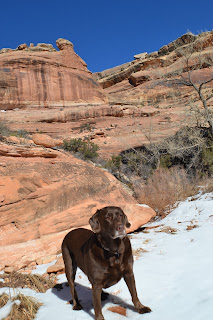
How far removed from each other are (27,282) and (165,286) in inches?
62.2

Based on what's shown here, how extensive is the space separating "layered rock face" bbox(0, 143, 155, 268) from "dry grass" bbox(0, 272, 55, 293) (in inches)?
17.9

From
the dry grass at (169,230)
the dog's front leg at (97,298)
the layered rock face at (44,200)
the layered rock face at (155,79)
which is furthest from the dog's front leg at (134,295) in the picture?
the layered rock face at (155,79)

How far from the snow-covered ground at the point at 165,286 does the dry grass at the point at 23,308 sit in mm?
63

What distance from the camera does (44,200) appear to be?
4109 mm

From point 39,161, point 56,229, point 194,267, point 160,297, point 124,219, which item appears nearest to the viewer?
point 124,219

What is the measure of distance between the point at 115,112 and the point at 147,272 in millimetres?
27612

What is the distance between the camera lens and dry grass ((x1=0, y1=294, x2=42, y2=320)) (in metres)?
2.01

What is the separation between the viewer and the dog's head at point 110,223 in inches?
69.5

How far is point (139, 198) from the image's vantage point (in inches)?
266

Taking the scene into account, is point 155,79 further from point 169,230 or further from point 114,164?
point 169,230

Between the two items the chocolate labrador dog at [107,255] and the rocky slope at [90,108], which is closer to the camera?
the chocolate labrador dog at [107,255]

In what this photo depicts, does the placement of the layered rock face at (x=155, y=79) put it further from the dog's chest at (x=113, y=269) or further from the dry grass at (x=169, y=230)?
the dog's chest at (x=113, y=269)

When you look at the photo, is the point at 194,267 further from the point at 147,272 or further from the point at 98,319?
→ the point at 98,319

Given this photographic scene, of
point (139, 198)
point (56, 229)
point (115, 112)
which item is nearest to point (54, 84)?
point (115, 112)
